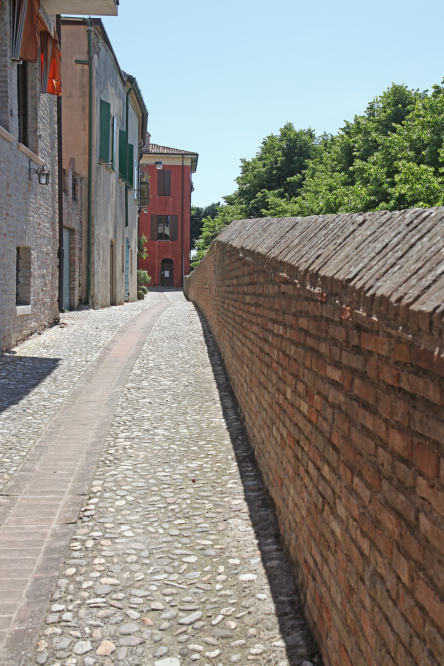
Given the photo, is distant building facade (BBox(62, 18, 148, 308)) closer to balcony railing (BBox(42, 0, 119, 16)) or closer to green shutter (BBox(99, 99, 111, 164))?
green shutter (BBox(99, 99, 111, 164))

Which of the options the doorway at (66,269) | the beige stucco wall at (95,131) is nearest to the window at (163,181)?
the beige stucco wall at (95,131)

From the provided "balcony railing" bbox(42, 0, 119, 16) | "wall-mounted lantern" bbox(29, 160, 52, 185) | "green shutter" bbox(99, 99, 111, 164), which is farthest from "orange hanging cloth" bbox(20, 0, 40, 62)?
"green shutter" bbox(99, 99, 111, 164)

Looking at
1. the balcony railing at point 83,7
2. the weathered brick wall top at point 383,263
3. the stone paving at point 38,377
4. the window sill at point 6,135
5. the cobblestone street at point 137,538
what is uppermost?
the balcony railing at point 83,7

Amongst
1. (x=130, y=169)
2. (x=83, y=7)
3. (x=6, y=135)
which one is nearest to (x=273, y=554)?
(x=6, y=135)

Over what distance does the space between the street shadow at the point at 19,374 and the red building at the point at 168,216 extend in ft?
117

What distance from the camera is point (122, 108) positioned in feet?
71.1

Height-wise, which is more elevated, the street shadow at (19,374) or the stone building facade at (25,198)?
the stone building facade at (25,198)

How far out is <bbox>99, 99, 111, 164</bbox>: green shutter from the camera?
17.3 metres

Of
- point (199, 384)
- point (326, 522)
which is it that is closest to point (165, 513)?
point (326, 522)

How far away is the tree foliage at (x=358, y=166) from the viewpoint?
53.9ft

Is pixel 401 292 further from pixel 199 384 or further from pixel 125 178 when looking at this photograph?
pixel 125 178

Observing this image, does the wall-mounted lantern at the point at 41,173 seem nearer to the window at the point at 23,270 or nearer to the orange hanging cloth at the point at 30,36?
the window at the point at 23,270

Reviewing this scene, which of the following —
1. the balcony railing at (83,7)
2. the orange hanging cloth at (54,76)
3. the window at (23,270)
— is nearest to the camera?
the window at (23,270)

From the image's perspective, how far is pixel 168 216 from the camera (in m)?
44.5
